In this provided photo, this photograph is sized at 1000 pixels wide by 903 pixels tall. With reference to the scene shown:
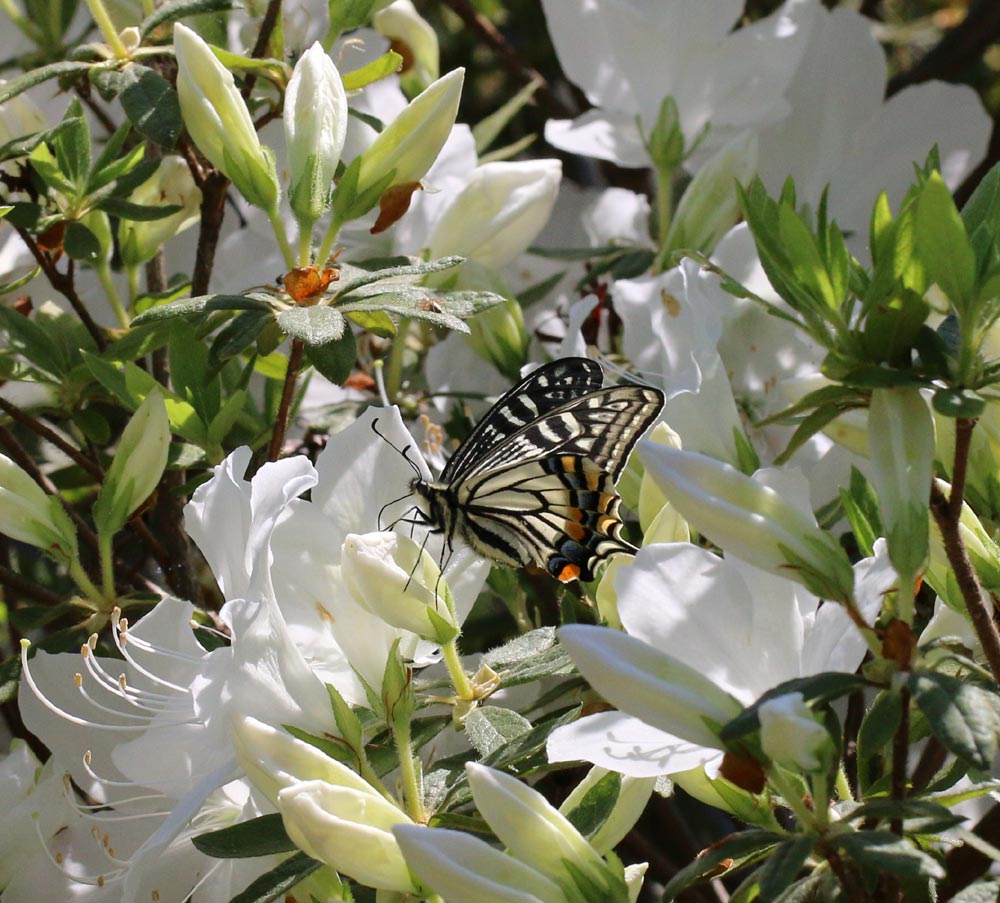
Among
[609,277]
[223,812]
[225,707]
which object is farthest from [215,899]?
[609,277]

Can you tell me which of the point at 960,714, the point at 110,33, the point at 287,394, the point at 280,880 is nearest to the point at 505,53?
the point at 110,33

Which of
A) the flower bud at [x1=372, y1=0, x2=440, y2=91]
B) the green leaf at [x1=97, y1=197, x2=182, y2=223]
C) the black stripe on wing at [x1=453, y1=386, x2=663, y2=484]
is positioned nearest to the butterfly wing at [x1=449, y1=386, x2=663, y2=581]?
the black stripe on wing at [x1=453, y1=386, x2=663, y2=484]

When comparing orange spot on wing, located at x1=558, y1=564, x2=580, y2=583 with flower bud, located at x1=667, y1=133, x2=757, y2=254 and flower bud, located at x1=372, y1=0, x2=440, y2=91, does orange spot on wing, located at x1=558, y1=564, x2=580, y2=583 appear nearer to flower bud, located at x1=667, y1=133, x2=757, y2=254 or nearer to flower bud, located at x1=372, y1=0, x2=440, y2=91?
flower bud, located at x1=667, y1=133, x2=757, y2=254

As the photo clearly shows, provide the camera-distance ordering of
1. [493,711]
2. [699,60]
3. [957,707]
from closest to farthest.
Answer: [957,707], [493,711], [699,60]

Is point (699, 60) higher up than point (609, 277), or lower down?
higher up

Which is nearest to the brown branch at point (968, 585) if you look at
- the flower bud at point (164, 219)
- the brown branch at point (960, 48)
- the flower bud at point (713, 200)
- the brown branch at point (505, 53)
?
the flower bud at point (713, 200)

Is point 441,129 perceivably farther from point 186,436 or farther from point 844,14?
point 844,14

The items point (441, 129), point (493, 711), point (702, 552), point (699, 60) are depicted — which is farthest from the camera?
point (699, 60)
